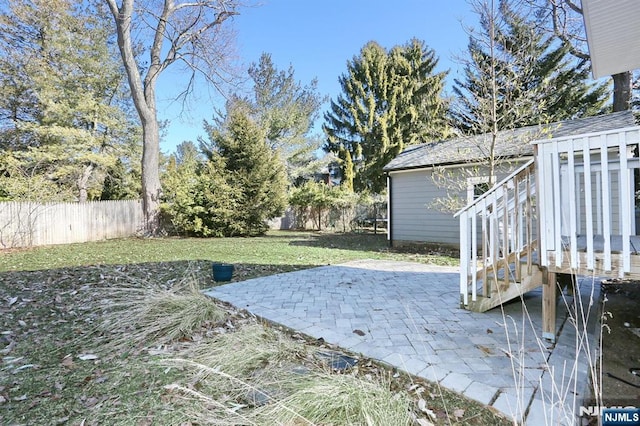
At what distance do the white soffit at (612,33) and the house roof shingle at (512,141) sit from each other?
9.91 feet

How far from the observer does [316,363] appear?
2.56 meters

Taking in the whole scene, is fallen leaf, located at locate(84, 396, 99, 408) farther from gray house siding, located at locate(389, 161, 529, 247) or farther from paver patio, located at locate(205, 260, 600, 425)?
gray house siding, located at locate(389, 161, 529, 247)

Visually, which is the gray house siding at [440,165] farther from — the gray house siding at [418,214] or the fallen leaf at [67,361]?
→ the fallen leaf at [67,361]

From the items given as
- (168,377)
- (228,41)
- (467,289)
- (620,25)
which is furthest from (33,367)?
(228,41)

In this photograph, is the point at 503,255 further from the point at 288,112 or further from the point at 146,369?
the point at 288,112

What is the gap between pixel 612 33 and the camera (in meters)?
3.57

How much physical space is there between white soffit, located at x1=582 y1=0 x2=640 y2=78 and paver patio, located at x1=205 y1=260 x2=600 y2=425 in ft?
9.92

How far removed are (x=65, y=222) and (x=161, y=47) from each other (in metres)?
7.49

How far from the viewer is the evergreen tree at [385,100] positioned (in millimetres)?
21125

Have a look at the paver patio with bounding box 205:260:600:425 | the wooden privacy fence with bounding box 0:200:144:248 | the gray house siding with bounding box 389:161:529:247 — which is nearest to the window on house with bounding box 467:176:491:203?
the gray house siding with bounding box 389:161:529:247

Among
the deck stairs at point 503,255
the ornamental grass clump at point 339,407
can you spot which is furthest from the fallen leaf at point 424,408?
Result: the deck stairs at point 503,255

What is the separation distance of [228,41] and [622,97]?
50.1ft

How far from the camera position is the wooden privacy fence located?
9.66 m

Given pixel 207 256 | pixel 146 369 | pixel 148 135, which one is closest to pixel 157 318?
pixel 146 369
